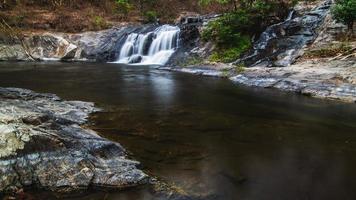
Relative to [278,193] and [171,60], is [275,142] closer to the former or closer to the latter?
[278,193]

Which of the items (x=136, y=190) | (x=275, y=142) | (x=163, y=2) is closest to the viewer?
(x=136, y=190)

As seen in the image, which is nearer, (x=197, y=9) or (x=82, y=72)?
(x=82, y=72)

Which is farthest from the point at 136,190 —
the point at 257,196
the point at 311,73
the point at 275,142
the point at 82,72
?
the point at 82,72

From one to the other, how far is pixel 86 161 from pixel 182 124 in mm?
3436

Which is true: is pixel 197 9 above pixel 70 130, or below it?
above

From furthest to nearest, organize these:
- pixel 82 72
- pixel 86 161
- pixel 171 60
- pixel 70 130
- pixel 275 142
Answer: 1. pixel 171 60
2. pixel 82 72
3. pixel 275 142
4. pixel 70 130
5. pixel 86 161

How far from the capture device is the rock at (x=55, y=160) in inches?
197

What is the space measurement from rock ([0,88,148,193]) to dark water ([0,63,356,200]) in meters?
0.33

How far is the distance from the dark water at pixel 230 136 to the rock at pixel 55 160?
12.8 inches

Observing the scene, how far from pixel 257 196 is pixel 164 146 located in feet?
7.45

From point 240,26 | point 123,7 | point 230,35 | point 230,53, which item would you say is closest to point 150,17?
point 123,7

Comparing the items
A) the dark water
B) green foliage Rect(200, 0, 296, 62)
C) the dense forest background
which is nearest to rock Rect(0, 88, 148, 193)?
the dark water

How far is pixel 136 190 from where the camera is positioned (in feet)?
16.8

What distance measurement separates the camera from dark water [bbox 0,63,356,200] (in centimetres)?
553
